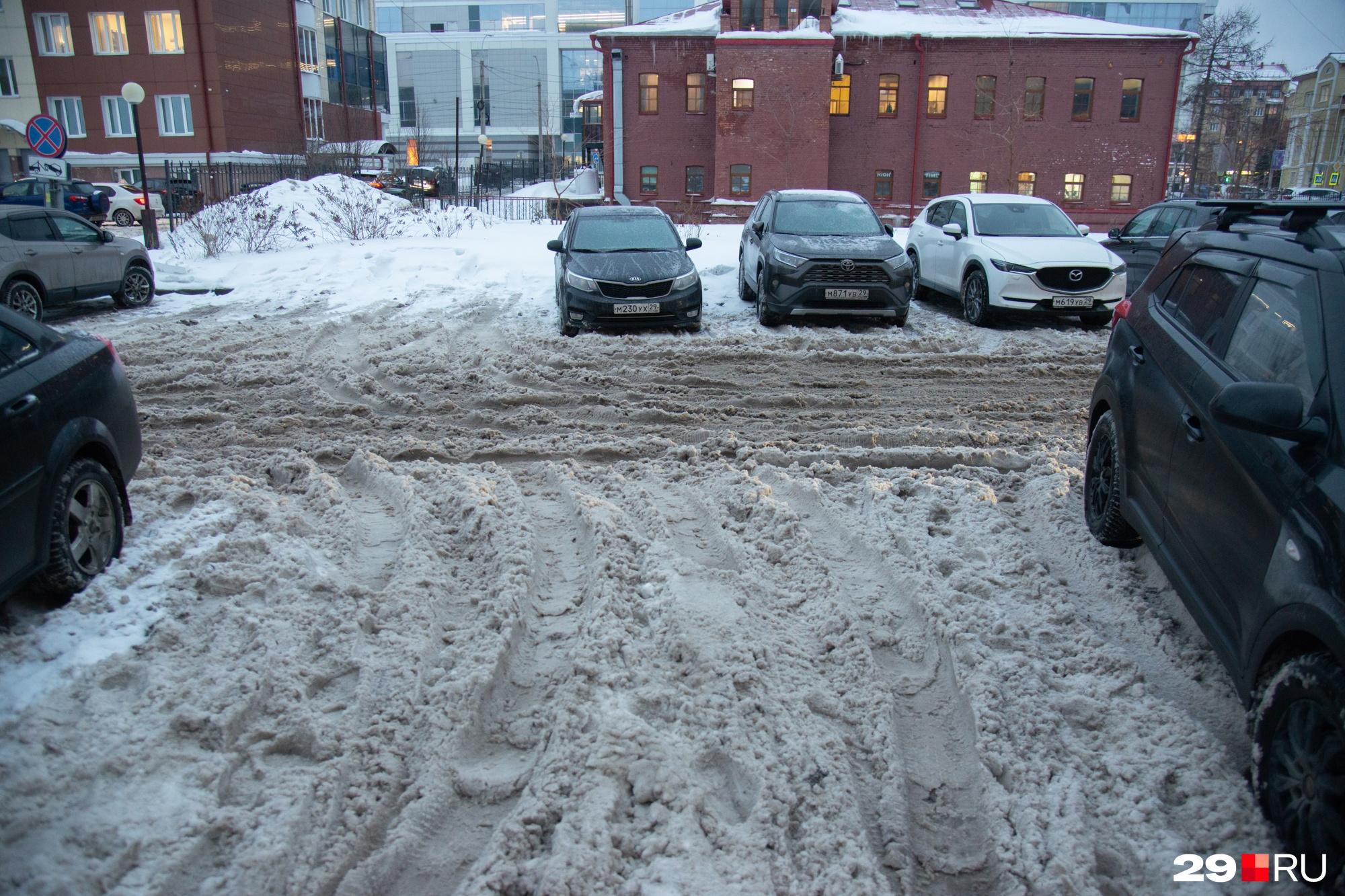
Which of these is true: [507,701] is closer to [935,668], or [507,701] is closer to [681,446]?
[935,668]

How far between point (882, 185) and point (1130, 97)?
10.4m

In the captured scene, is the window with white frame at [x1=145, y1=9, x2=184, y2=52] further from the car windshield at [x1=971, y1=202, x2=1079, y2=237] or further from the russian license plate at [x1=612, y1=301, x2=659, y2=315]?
the car windshield at [x1=971, y1=202, x2=1079, y2=237]

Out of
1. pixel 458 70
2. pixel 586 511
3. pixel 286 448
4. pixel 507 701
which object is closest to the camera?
pixel 507 701

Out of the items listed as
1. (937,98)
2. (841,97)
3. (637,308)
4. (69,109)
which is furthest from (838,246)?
(69,109)

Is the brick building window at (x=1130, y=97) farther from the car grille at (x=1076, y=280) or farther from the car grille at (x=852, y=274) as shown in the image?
the car grille at (x=852, y=274)

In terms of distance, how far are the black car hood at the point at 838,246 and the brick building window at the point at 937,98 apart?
87.2ft

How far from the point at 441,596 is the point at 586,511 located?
3.85ft

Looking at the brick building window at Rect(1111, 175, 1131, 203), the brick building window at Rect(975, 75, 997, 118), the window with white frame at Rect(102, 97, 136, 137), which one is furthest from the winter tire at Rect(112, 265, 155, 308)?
the window with white frame at Rect(102, 97, 136, 137)

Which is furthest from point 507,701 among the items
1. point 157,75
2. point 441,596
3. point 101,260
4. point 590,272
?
point 157,75

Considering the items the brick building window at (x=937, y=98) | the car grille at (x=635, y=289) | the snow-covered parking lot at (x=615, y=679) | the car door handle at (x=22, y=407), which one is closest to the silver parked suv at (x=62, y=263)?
the snow-covered parking lot at (x=615, y=679)

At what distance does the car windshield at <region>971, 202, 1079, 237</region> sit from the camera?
40.1 feet

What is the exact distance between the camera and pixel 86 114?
43156 mm

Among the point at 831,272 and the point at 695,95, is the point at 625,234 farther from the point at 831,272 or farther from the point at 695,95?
the point at 695,95

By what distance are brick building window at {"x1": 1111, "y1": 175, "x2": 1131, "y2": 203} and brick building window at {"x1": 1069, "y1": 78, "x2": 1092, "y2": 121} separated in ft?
8.96
